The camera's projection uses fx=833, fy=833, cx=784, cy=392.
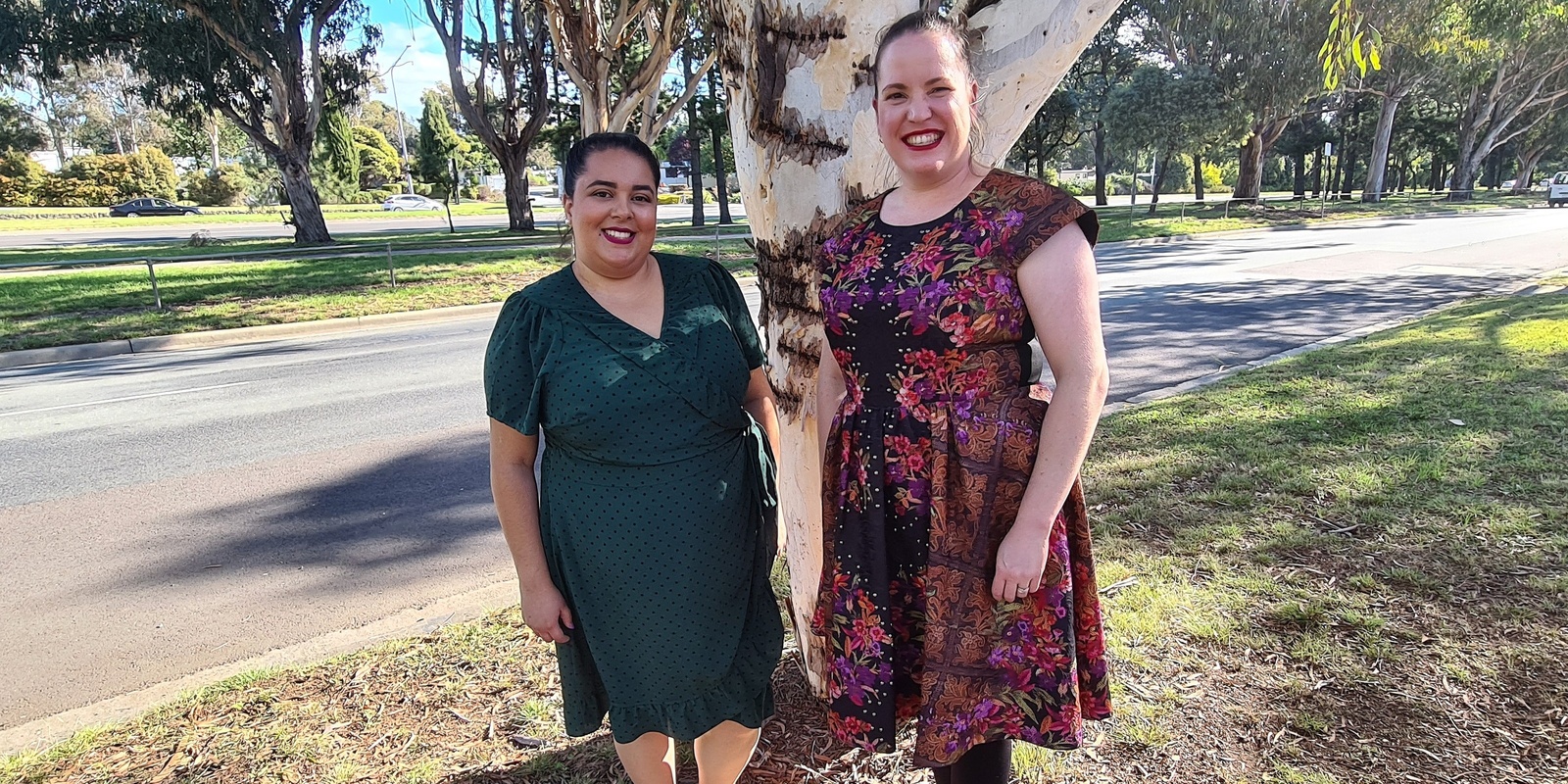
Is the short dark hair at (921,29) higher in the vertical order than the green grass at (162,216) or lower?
lower

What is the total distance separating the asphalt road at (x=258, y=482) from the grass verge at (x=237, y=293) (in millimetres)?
1129

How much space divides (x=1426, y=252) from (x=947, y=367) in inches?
731

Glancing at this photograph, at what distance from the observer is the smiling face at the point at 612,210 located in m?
1.82

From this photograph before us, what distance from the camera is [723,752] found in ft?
7.11

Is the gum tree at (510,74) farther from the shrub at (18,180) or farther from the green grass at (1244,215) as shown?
the shrub at (18,180)

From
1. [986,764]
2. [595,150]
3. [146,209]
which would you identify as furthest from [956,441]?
[146,209]

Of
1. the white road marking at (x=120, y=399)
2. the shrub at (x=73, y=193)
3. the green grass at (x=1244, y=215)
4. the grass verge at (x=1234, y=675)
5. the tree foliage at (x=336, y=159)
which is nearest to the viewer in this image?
the grass verge at (x=1234, y=675)

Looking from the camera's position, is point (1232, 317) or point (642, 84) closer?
point (1232, 317)

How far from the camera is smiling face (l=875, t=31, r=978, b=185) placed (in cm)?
156

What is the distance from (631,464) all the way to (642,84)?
11.0 meters

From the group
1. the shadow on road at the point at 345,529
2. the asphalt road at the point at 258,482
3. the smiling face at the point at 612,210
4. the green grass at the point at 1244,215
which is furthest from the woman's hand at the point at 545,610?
the green grass at the point at 1244,215

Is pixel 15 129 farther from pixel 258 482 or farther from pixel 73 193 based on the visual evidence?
pixel 258 482

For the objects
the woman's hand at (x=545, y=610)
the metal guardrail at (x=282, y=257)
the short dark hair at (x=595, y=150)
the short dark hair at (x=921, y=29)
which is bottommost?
the woman's hand at (x=545, y=610)

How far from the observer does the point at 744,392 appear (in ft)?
6.56
